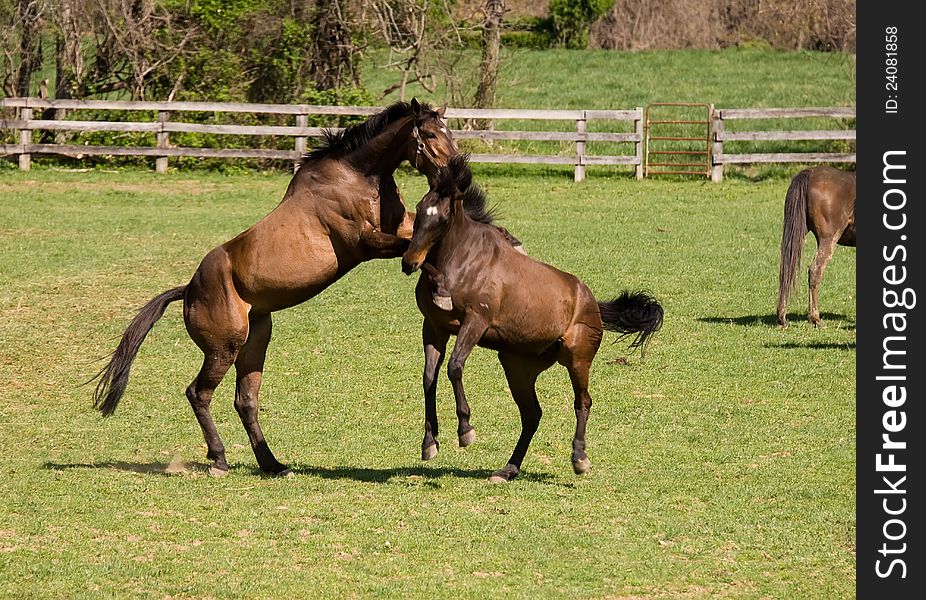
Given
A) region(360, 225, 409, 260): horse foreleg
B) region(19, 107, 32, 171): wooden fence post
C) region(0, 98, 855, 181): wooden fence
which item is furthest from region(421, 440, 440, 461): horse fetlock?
region(19, 107, 32, 171): wooden fence post

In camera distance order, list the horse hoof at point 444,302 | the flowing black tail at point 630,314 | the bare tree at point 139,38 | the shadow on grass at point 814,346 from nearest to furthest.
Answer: the horse hoof at point 444,302, the flowing black tail at point 630,314, the shadow on grass at point 814,346, the bare tree at point 139,38

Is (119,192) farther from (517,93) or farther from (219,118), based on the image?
(517,93)

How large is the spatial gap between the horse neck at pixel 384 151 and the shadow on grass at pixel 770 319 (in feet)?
21.7

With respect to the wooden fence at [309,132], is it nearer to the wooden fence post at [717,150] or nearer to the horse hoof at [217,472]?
the wooden fence post at [717,150]

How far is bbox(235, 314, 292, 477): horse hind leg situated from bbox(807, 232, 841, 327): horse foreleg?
7.47 metres

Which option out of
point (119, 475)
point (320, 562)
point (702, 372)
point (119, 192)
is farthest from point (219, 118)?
point (320, 562)

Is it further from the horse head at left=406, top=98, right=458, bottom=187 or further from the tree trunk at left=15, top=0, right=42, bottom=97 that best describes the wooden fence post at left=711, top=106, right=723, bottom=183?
the horse head at left=406, top=98, right=458, bottom=187

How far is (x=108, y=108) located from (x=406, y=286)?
12.5 metres

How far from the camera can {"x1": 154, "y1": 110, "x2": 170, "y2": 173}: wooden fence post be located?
84.5 ft

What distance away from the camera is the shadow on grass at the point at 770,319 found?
14.0m

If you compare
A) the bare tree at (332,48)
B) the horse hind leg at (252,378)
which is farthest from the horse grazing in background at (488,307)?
the bare tree at (332,48)

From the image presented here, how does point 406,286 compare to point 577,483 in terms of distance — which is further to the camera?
point 406,286

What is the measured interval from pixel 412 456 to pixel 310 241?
1.89m
